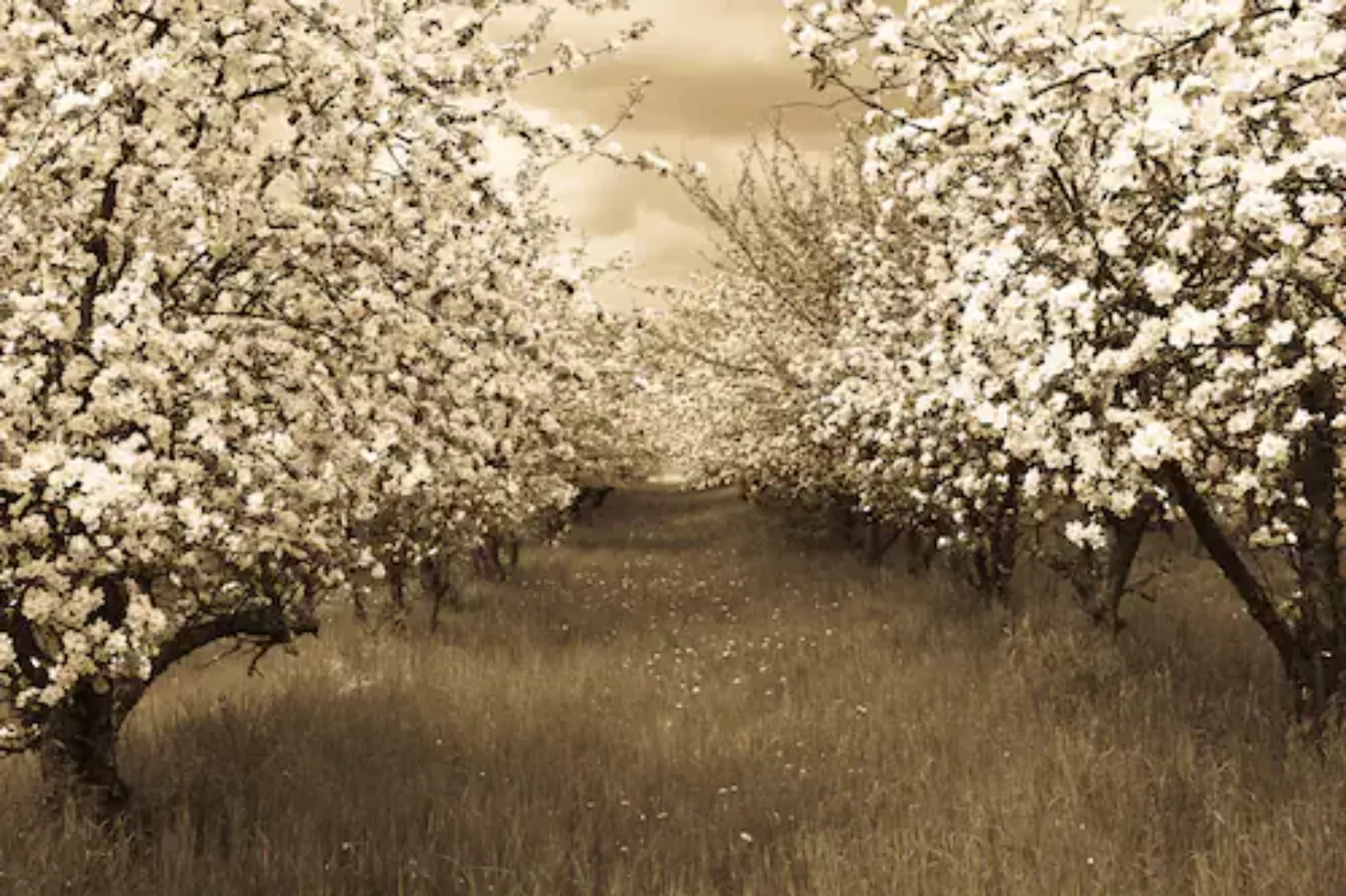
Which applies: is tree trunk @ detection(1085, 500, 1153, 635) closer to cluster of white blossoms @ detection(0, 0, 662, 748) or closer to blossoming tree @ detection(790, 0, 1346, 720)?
blossoming tree @ detection(790, 0, 1346, 720)

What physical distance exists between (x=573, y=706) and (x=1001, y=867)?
5667 millimetres

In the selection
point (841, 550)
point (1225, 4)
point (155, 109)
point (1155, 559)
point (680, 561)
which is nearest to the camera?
point (1225, 4)

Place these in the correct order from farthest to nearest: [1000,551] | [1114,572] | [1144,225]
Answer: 1. [1000,551]
2. [1114,572]
3. [1144,225]

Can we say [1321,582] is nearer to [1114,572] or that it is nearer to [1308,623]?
[1308,623]

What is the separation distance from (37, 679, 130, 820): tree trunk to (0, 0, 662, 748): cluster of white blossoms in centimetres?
24

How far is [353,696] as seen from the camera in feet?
36.6

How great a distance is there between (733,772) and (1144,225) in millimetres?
5149

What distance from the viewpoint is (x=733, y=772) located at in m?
8.83

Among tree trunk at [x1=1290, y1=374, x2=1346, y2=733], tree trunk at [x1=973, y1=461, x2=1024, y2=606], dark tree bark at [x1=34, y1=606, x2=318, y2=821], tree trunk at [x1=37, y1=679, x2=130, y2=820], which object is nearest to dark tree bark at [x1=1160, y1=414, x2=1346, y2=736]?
tree trunk at [x1=1290, y1=374, x2=1346, y2=733]

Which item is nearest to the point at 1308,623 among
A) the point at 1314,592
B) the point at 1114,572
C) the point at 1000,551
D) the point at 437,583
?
the point at 1314,592

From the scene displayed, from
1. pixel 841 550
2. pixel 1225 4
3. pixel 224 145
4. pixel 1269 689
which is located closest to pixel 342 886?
pixel 224 145

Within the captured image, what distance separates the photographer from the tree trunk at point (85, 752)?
22.0ft

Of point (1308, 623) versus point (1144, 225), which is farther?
point (1308, 623)

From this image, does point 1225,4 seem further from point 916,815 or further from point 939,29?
point 916,815
